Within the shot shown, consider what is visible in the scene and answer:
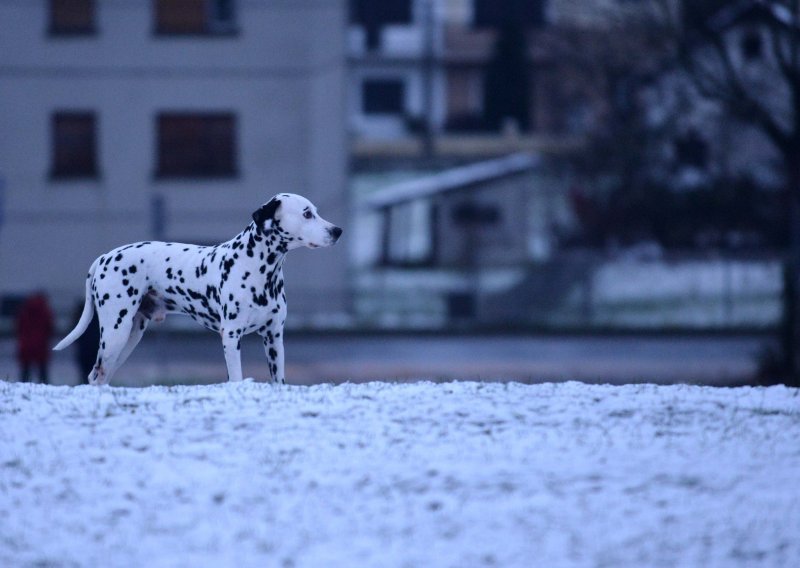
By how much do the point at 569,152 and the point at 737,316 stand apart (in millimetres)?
10228

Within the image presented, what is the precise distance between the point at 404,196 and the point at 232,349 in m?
30.2

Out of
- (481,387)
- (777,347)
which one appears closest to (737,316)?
(777,347)

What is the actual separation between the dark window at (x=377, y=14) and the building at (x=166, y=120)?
2337 centimetres

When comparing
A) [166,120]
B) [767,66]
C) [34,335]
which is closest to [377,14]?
[166,120]

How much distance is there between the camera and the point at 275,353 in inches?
364

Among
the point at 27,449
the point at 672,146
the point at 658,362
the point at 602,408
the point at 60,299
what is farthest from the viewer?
the point at 672,146

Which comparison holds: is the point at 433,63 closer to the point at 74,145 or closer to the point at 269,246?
the point at 74,145

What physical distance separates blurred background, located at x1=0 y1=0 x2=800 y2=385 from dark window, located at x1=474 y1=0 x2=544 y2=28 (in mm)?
11917

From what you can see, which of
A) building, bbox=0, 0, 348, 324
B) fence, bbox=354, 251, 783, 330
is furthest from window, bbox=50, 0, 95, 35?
fence, bbox=354, 251, 783, 330

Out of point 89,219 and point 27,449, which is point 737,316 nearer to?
point 89,219

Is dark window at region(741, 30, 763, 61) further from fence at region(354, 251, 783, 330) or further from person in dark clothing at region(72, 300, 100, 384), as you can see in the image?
person in dark clothing at region(72, 300, 100, 384)

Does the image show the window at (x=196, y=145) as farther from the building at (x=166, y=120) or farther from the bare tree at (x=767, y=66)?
the bare tree at (x=767, y=66)

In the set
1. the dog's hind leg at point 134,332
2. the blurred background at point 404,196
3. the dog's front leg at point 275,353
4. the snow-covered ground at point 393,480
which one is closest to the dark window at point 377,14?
the blurred background at point 404,196

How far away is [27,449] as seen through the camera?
26.2 ft
